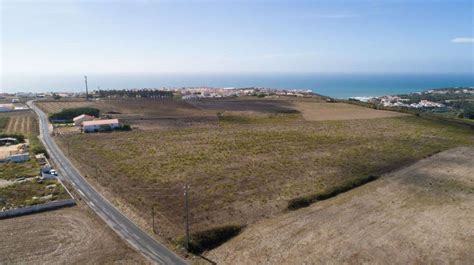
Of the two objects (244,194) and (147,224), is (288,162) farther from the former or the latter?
(147,224)

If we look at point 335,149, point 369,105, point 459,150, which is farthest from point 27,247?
point 369,105

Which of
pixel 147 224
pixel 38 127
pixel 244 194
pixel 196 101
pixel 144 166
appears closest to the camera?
pixel 147 224

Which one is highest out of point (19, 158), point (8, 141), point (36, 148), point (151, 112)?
point (151, 112)

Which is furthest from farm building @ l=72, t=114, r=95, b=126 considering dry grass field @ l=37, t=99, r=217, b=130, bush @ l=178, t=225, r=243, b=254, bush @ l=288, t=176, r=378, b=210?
bush @ l=178, t=225, r=243, b=254

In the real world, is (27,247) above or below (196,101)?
below

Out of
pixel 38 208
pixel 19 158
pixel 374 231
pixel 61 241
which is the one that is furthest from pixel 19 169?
pixel 374 231

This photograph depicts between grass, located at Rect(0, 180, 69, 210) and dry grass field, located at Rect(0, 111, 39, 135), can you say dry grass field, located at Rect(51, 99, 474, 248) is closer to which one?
grass, located at Rect(0, 180, 69, 210)

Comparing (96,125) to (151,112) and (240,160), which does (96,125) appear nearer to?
(151,112)
